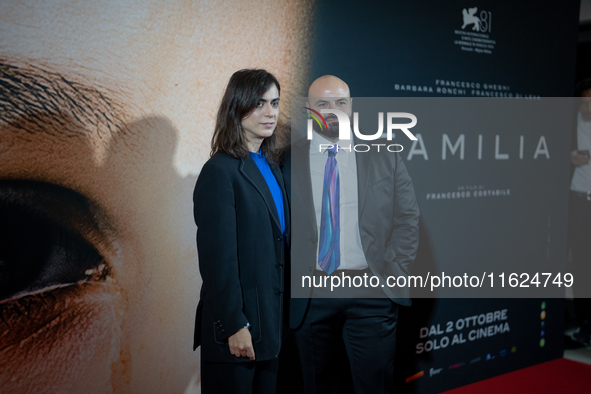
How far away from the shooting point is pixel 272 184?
1839 mm

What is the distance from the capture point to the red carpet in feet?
9.81

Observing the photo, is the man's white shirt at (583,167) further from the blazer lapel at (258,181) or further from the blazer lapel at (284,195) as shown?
the blazer lapel at (258,181)

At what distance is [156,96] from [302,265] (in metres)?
1.11

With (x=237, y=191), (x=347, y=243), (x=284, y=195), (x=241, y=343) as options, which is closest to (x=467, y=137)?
(x=347, y=243)

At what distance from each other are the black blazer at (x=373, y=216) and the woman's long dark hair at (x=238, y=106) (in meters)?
0.42

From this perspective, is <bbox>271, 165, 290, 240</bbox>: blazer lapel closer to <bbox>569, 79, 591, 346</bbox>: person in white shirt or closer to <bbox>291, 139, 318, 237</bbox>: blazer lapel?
<bbox>291, 139, 318, 237</bbox>: blazer lapel

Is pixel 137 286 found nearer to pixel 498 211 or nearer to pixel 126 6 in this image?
pixel 126 6

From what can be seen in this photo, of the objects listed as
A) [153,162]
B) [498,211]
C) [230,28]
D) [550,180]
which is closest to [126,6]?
[230,28]

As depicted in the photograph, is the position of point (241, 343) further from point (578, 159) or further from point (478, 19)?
point (578, 159)

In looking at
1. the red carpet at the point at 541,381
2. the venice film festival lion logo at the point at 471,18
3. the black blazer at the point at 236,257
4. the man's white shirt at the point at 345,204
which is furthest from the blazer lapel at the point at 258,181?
the red carpet at the point at 541,381

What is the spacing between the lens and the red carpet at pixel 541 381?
Answer: 9.81 ft

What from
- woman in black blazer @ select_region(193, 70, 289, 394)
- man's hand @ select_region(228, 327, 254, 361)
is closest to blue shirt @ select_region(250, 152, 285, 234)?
woman in black blazer @ select_region(193, 70, 289, 394)

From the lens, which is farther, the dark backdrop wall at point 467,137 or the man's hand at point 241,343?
the dark backdrop wall at point 467,137

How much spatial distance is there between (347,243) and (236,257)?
71cm
